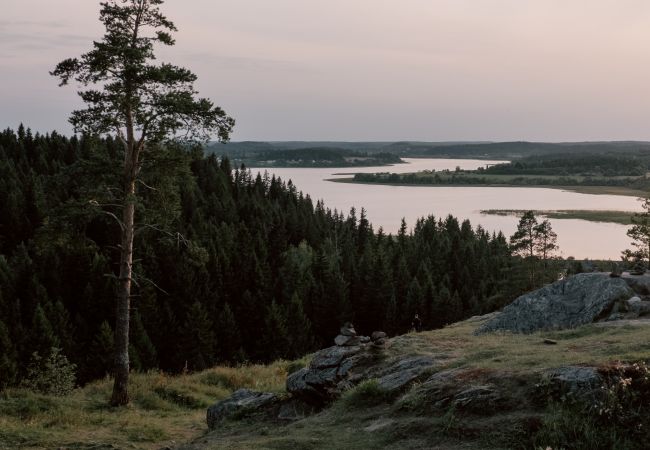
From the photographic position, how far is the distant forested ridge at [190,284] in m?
21.3

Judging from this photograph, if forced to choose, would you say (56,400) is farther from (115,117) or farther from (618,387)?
(618,387)

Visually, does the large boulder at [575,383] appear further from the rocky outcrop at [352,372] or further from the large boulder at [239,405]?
the large boulder at [239,405]

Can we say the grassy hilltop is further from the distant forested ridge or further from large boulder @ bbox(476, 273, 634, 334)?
the distant forested ridge

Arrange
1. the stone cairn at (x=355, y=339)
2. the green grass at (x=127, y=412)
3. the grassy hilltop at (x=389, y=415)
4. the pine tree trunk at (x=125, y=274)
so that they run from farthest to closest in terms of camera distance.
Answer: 1. the pine tree trunk at (x=125, y=274)
2. the stone cairn at (x=355, y=339)
3. the green grass at (x=127, y=412)
4. the grassy hilltop at (x=389, y=415)

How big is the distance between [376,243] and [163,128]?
9627 cm

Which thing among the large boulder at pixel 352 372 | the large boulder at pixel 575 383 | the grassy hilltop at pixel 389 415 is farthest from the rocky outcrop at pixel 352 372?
the large boulder at pixel 575 383

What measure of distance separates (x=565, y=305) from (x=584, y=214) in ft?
540

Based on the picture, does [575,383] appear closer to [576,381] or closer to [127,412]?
[576,381]

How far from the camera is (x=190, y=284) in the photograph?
6456 centimetres

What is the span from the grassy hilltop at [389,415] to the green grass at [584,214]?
154989 mm

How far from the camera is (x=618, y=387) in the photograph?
10.3 m

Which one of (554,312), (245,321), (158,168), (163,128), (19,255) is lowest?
(245,321)

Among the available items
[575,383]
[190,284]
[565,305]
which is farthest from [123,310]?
[190,284]

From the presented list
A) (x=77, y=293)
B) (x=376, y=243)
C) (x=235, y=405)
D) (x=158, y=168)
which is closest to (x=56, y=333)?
(x=77, y=293)
